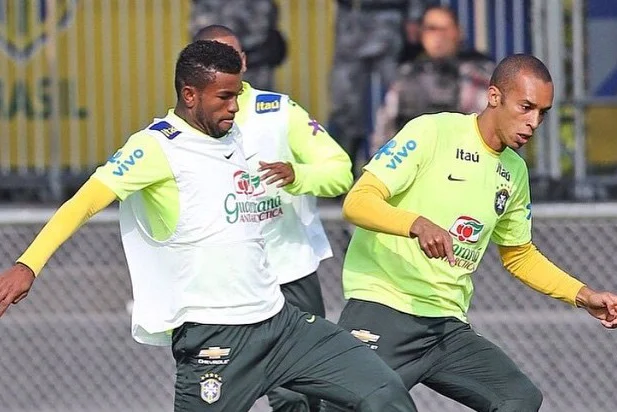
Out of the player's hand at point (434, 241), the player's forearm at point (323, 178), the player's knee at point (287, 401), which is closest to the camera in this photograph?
the player's hand at point (434, 241)

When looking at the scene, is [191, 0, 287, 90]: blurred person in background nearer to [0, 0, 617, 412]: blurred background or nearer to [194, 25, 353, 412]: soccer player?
[0, 0, 617, 412]: blurred background

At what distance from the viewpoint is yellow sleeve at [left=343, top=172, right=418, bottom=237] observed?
5.44m

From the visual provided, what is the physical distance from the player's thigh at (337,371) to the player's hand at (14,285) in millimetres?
1051

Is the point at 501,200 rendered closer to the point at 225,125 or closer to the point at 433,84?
the point at 225,125

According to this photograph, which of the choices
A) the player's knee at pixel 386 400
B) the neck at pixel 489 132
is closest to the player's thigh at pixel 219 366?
the player's knee at pixel 386 400

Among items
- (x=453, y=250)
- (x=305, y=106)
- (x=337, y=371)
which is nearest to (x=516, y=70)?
(x=453, y=250)

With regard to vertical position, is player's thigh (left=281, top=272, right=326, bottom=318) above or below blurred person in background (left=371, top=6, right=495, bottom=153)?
below

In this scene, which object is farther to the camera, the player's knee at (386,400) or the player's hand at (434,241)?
the player's knee at (386,400)

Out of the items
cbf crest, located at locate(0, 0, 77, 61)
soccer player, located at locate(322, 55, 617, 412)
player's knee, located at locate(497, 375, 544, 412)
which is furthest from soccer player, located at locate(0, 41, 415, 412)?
cbf crest, located at locate(0, 0, 77, 61)

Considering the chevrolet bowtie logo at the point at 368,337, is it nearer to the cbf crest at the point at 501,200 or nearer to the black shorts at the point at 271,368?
the black shorts at the point at 271,368

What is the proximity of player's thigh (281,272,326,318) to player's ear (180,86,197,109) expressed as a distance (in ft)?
4.54

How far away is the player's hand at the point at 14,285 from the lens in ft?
16.7

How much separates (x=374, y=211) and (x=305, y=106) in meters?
6.48

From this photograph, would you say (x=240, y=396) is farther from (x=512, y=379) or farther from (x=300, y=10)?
(x=300, y=10)
